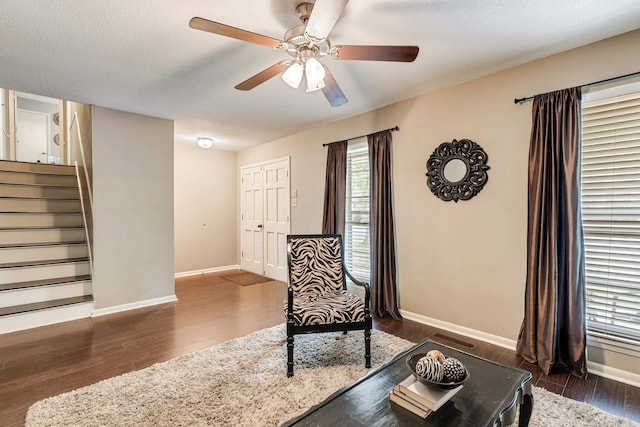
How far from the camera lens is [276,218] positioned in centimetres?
543

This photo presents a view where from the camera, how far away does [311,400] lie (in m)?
2.00

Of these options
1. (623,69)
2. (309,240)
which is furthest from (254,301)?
(623,69)

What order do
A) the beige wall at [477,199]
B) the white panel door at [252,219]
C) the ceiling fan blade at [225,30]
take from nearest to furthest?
the ceiling fan blade at [225,30] < the beige wall at [477,199] < the white panel door at [252,219]

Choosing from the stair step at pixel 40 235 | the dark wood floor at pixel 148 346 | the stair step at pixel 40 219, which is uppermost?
the stair step at pixel 40 219

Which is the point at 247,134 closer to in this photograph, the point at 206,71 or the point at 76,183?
the point at 206,71

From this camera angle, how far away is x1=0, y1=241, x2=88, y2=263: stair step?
3.67 m

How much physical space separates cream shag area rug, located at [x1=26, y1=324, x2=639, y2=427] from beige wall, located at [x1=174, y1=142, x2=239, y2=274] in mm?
3480

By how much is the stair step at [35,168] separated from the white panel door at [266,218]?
2.85m

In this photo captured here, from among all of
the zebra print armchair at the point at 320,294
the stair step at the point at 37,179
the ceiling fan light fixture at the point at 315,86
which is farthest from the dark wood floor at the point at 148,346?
the ceiling fan light fixture at the point at 315,86

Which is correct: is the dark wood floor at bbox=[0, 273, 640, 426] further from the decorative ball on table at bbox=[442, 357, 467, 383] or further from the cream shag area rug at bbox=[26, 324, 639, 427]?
the decorative ball on table at bbox=[442, 357, 467, 383]

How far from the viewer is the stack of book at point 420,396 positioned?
1.25 metres

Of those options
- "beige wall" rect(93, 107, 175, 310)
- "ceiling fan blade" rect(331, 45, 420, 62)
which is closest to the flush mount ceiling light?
"beige wall" rect(93, 107, 175, 310)

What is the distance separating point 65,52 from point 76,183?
2.93m

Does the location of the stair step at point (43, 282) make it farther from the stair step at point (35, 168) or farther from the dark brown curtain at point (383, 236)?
the dark brown curtain at point (383, 236)
